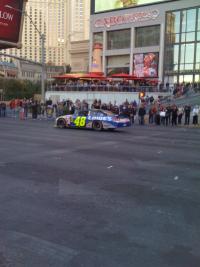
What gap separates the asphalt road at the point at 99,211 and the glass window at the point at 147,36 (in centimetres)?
4915

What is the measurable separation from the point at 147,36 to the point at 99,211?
56517 millimetres

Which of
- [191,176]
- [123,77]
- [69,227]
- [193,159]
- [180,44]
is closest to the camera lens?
[69,227]

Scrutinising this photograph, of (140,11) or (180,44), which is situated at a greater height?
(140,11)

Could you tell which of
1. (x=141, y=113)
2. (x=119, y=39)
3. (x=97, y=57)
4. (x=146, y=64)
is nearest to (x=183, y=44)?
(x=146, y=64)

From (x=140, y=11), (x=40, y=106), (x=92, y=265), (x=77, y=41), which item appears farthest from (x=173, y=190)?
(x=77, y=41)

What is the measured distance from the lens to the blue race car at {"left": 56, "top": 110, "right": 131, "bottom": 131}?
2211 cm

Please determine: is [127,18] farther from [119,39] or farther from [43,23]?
[43,23]

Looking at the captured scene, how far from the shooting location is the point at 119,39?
6406 centimetres

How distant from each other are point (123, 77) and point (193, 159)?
99.3 ft

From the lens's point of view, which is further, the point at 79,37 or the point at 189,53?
the point at 79,37

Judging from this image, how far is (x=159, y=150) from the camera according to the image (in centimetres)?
1393

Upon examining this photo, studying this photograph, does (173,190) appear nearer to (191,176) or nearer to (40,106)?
(191,176)

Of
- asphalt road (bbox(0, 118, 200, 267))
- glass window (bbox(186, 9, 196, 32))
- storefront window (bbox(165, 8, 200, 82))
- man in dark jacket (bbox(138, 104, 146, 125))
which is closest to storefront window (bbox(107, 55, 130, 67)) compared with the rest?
storefront window (bbox(165, 8, 200, 82))

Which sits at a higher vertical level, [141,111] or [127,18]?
[127,18]
